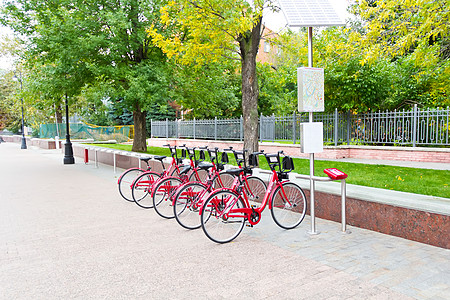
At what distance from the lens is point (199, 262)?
16.0 ft

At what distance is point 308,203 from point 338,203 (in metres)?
0.60

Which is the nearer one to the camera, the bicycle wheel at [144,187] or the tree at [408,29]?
the bicycle wheel at [144,187]

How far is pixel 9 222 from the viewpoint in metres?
7.20

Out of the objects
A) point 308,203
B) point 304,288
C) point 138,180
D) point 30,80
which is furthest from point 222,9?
point 30,80

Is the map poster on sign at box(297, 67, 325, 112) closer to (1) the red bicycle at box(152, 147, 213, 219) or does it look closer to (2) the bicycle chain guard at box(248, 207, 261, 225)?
(2) the bicycle chain guard at box(248, 207, 261, 225)

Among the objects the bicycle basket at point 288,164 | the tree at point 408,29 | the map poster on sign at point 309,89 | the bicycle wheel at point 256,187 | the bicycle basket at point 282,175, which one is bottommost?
the bicycle wheel at point 256,187

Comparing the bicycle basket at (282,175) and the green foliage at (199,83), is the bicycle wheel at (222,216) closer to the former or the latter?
the bicycle basket at (282,175)

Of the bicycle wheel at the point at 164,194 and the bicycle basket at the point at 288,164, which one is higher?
the bicycle basket at the point at 288,164

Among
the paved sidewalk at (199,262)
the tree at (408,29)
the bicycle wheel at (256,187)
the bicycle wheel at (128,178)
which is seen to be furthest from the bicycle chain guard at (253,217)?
the tree at (408,29)

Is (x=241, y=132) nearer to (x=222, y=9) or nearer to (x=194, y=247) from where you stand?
(x=222, y=9)

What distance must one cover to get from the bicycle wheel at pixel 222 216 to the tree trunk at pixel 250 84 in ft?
22.9

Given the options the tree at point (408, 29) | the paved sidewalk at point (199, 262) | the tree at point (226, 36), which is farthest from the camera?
the tree at point (226, 36)

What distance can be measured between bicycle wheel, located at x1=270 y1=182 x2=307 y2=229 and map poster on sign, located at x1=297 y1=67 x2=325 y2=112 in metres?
1.38

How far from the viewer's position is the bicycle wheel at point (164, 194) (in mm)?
7395
